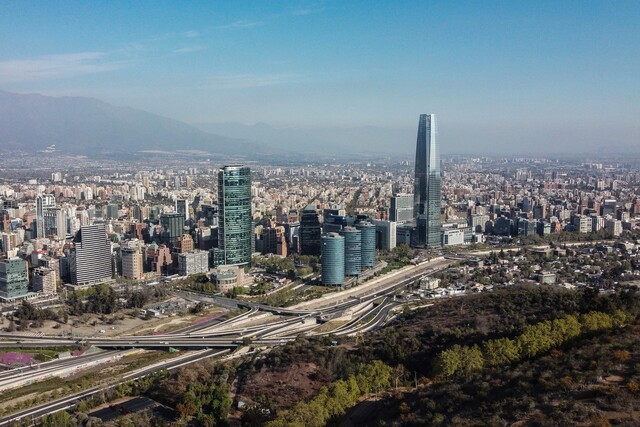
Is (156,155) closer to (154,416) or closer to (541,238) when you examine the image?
(541,238)

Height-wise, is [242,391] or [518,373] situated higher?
[518,373]

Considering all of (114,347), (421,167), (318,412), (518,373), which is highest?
(421,167)

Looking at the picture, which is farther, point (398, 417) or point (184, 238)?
point (184, 238)

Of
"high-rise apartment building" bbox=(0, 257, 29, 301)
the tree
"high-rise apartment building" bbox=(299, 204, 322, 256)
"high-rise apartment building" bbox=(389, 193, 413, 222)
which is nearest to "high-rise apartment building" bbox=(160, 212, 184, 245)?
"high-rise apartment building" bbox=(299, 204, 322, 256)

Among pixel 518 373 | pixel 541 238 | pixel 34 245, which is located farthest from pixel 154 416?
pixel 541 238

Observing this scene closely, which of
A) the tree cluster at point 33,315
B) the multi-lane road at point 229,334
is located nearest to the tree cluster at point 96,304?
the tree cluster at point 33,315

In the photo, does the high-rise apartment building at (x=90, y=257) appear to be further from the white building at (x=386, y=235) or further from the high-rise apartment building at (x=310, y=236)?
the white building at (x=386, y=235)
